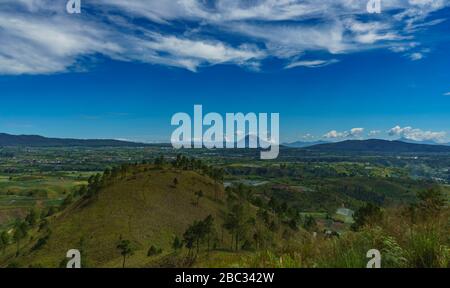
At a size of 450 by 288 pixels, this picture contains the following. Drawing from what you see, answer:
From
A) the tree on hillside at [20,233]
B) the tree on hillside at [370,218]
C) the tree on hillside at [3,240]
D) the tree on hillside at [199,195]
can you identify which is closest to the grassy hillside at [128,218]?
the tree on hillside at [199,195]

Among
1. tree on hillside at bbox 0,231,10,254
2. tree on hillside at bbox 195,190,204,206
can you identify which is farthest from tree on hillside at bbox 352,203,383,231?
tree on hillside at bbox 195,190,204,206

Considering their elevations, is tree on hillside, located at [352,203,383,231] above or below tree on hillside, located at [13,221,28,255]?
above

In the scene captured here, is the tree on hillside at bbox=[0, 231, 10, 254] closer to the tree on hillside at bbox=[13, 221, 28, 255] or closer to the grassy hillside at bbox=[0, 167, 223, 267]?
the tree on hillside at bbox=[13, 221, 28, 255]

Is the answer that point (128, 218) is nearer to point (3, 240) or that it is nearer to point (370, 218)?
point (3, 240)

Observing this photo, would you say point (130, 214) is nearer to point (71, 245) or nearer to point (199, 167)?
point (71, 245)

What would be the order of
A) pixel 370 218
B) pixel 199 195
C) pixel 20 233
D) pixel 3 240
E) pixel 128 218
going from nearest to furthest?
pixel 370 218 < pixel 3 240 < pixel 20 233 < pixel 128 218 < pixel 199 195

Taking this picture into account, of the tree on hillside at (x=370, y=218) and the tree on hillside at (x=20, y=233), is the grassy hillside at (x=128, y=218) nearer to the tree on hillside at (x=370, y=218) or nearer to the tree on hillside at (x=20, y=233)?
the tree on hillside at (x=20, y=233)

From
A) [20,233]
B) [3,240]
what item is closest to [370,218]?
[3,240]

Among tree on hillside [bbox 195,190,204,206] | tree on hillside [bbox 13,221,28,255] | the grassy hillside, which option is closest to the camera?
the grassy hillside

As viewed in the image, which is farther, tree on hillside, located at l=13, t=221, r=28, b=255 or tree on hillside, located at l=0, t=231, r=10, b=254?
tree on hillside, located at l=13, t=221, r=28, b=255
